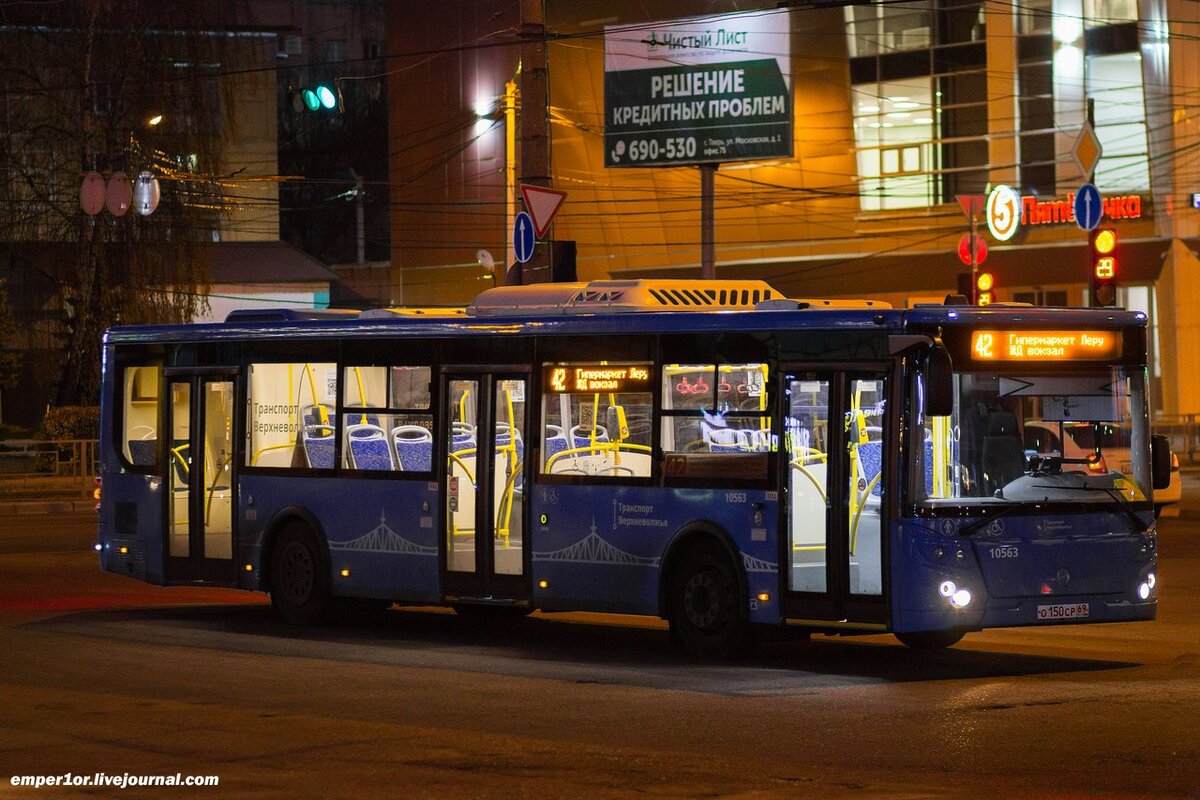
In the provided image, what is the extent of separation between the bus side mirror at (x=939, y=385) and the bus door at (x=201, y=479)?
23.1 feet

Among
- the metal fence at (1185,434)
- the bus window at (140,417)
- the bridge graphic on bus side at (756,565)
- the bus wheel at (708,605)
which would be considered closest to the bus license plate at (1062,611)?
the bridge graphic on bus side at (756,565)

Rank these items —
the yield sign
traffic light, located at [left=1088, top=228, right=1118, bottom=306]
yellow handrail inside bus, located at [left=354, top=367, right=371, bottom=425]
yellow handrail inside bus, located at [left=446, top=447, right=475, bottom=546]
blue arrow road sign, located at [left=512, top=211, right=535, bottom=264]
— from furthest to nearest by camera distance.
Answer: traffic light, located at [left=1088, top=228, right=1118, bottom=306] < blue arrow road sign, located at [left=512, top=211, right=535, bottom=264] < the yield sign < yellow handrail inside bus, located at [left=354, top=367, right=371, bottom=425] < yellow handrail inside bus, located at [left=446, top=447, right=475, bottom=546]

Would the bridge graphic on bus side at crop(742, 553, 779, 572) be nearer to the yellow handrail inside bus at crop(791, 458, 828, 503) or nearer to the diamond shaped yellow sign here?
the yellow handrail inside bus at crop(791, 458, 828, 503)

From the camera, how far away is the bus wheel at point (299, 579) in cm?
1588

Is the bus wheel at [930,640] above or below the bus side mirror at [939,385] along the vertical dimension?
below

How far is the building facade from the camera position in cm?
4516

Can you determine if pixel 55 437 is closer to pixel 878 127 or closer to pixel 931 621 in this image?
pixel 878 127

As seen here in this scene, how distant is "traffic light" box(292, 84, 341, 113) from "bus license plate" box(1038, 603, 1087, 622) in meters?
14.8

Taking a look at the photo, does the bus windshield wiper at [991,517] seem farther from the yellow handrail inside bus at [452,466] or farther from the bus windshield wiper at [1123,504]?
the yellow handrail inside bus at [452,466]

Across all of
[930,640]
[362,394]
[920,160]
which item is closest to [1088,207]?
[930,640]

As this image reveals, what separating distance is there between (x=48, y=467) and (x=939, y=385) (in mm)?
28878

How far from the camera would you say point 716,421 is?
1352cm

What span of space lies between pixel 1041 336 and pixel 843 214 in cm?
3829

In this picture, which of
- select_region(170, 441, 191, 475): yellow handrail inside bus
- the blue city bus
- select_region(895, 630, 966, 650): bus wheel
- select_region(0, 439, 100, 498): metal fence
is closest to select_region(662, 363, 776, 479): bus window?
the blue city bus
